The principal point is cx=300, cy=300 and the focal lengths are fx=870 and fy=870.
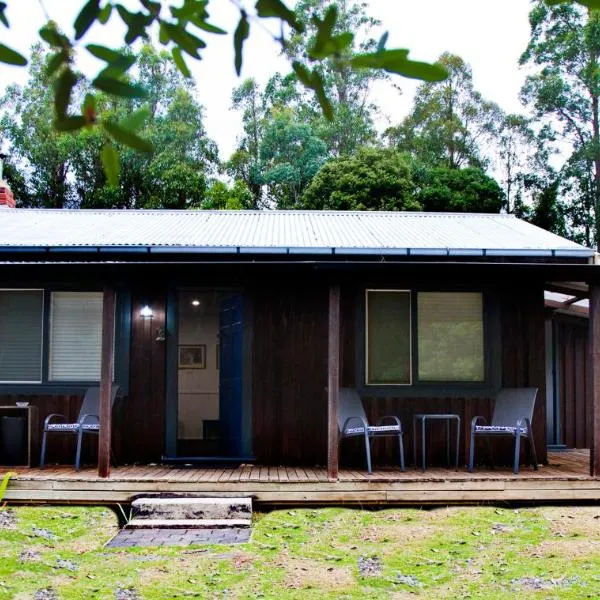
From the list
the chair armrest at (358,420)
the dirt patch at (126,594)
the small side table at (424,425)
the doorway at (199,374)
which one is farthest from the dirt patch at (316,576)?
the doorway at (199,374)

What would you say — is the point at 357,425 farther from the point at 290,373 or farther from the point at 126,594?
the point at 126,594

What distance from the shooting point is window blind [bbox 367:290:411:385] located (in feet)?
27.6

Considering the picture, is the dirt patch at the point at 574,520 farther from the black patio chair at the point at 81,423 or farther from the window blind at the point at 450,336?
the black patio chair at the point at 81,423

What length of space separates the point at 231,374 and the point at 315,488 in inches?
76.6

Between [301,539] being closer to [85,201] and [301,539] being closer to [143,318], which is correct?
[143,318]

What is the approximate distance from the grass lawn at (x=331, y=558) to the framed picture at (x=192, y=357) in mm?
5463

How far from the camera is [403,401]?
8.43 meters

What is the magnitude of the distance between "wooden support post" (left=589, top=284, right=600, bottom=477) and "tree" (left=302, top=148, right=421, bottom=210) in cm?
1420

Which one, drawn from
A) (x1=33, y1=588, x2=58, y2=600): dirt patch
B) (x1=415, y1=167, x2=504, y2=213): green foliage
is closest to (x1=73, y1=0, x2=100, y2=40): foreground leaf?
(x1=33, y1=588, x2=58, y2=600): dirt patch

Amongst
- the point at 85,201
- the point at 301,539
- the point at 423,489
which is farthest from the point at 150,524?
the point at 85,201

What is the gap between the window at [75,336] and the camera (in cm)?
838

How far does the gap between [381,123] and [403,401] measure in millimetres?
22087

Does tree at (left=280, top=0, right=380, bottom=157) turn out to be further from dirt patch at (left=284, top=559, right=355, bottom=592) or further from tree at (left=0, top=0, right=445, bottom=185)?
tree at (left=0, top=0, right=445, bottom=185)

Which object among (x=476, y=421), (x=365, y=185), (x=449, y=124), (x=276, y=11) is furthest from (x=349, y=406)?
(x=449, y=124)
